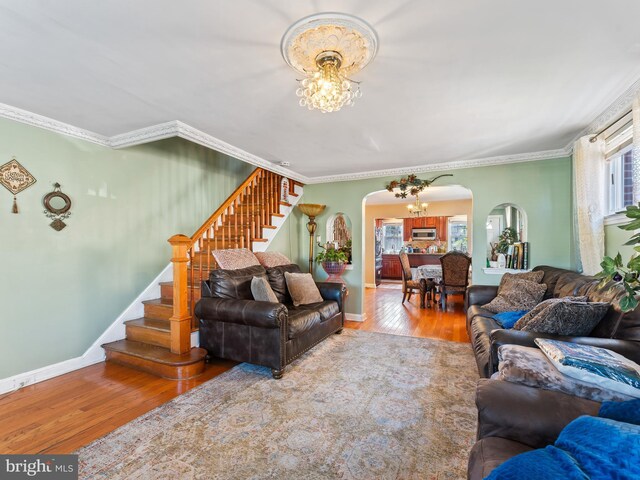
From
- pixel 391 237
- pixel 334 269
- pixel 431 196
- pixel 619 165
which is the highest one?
pixel 431 196

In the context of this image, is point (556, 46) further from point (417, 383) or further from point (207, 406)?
point (207, 406)

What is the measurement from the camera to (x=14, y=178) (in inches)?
103

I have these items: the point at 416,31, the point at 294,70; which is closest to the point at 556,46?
the point at 416,31

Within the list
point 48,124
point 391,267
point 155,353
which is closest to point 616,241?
point 155,353

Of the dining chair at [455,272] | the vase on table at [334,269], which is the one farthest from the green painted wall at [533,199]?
the vase on table at [334,269]

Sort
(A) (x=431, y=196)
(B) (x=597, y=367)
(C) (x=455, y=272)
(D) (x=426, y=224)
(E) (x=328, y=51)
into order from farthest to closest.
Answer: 1. (D) (x=426, y=224)
2. (A) (x=431, y=196)
3. (C) (x=455, y=272)
4. (E) (x=328, y=51)
5. (B) (x=597, y=367)

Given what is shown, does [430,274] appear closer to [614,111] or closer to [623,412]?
[614,111]

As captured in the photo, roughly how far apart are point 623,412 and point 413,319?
4.12 meters

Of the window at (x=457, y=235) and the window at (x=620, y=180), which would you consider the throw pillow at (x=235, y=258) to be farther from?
the window at (x=457, y=235)

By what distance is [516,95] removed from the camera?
2.31 metres

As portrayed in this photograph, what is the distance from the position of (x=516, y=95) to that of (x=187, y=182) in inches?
161

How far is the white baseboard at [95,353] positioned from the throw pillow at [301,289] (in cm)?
124

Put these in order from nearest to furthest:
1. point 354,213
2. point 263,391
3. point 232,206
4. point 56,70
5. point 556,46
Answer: point 556,46 → point 56,70 → point 263,391 → point 232,206 → point 354,213

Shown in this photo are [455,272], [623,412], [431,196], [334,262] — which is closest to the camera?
[623,412]
